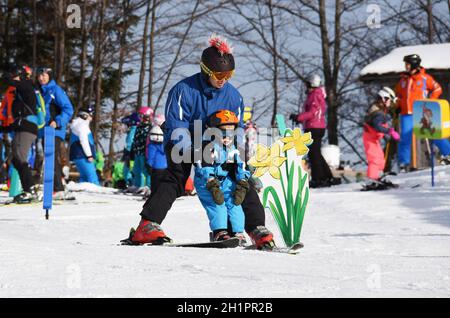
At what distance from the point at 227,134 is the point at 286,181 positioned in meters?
0.82

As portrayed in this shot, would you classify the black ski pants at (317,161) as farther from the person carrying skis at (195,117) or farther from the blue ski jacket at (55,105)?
the person carrying skis at (195,117)

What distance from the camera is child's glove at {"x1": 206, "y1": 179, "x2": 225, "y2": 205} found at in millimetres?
7047

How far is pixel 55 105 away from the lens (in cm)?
1344

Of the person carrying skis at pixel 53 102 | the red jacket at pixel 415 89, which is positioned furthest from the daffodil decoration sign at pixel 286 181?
the red jacket at pixel 415 89

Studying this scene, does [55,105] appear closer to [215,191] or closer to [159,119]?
[159,119]

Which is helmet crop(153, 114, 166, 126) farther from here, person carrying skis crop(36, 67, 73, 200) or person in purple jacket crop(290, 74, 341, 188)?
person in purple jacket crop(290, 74, 341, 188)

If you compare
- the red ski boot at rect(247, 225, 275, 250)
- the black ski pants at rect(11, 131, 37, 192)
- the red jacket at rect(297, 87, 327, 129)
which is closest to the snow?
the red ski boot at rect(247, 225, 275, 250)

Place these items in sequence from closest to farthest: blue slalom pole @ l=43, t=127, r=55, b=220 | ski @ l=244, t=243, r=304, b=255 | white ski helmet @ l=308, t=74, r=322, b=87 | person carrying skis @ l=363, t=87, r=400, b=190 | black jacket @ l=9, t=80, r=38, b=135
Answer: ski @ l=244, t=243, r=304, b=255 → blue slalom pole @ l=43, t=127, r=55, b=220 → black jacket @ l=9, t=80, r=38, b=135 → person carrying skis @ l=363, t=87, r=400, b=190 → white ski helmet @ l=308, t=74, r=322, b=87

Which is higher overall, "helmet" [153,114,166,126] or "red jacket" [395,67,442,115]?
"red jacket" [395,67,442,115]

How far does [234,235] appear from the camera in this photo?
7.38 meters

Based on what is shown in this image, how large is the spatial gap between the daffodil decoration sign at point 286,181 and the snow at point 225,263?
381 mm

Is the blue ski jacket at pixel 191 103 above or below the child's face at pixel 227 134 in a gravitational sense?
above

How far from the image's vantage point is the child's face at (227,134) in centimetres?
712
